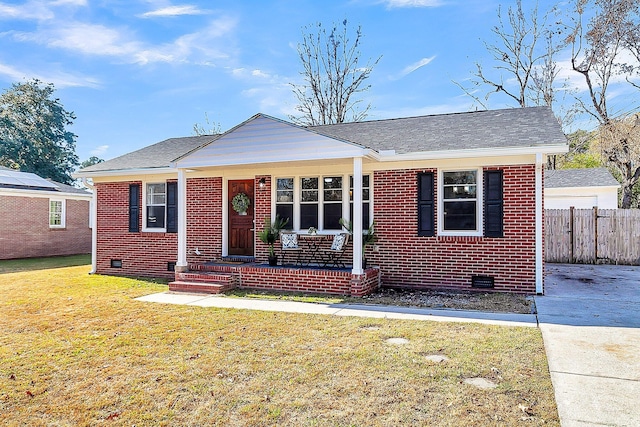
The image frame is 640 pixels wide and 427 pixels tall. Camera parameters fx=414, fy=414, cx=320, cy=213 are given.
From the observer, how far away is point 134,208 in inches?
460

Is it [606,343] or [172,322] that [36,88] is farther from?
[606,343]

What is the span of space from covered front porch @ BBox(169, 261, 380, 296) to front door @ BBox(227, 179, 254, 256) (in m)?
1.03

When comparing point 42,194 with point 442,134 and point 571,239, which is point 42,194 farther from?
point 571,239

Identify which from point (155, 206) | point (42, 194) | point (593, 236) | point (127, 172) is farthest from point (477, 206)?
point (42, 194)

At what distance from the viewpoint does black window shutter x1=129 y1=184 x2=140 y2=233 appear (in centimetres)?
1164

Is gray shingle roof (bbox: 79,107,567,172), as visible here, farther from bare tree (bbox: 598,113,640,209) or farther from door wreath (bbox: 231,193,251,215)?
bare tree (bbox: 598,113,640,209)

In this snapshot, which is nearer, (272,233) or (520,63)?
(272,233)

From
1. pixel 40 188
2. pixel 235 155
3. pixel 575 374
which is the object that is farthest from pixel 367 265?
pixel 40 188

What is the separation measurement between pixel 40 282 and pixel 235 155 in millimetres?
6103

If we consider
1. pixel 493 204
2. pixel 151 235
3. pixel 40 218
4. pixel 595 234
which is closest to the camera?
pixel 493 204

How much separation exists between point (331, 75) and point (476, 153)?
17978 mm

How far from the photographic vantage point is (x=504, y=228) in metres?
8.38

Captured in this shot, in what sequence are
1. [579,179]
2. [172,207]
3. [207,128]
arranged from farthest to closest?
1. [207,128]
2. [579,179]
3. [172,207]

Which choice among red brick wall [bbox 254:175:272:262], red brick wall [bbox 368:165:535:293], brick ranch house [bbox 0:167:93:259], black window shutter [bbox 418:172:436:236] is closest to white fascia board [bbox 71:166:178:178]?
red brick wall [bbox 254:175:272:262]
